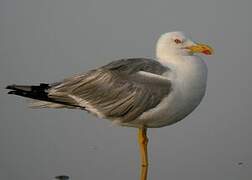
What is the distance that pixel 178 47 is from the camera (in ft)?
15.3

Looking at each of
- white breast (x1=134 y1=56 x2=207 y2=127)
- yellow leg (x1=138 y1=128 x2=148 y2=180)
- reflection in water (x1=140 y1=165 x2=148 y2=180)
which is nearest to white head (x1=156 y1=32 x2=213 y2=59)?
white breast (x1=134 y1=56 x2=207 y2=127)

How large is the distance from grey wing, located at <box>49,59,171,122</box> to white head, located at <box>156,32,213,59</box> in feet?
0.69

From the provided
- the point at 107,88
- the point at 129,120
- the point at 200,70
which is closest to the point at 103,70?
the point at 107,88

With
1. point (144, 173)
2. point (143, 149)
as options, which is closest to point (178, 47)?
point (143, 149)

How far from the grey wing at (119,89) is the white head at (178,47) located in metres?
0.21

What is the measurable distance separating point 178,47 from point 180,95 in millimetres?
521

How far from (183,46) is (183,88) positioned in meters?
0.48

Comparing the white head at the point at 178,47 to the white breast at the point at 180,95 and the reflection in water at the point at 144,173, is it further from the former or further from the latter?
the reflection in water at the point at 144,173

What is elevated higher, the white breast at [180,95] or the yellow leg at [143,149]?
the white breast at [180,95]

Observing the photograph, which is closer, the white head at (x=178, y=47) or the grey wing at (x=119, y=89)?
the grey wing at (x=119, y=89)

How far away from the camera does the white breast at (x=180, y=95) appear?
169 inches

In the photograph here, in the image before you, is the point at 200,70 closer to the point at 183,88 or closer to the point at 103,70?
the point at 183,88

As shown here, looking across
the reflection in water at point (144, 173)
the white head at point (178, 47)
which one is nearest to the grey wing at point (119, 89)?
the white head at point (178, 47)

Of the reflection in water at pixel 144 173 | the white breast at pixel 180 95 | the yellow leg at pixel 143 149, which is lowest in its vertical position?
the reflection in water at pixel 144 173
